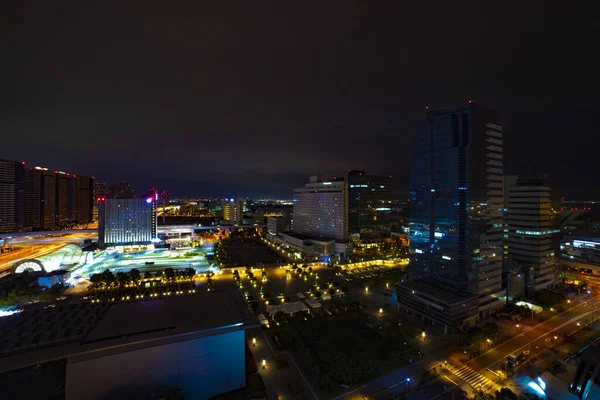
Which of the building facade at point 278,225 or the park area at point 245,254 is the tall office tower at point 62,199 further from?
the building facade at point 278,225

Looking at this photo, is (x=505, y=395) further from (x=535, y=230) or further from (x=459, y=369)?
(x=535, y=230)

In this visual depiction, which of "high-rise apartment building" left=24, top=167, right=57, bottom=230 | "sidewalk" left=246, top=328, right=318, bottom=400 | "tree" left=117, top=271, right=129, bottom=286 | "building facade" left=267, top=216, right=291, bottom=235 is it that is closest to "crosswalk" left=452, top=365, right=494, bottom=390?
"sidewalk" left=246, top=328, right=318, bottom=400

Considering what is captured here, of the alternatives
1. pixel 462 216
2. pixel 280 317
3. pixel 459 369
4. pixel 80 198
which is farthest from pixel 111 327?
pixel 80 198

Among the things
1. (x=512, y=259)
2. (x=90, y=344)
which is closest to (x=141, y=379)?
(x=90, y=344)

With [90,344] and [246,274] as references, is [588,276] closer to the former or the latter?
[246,274]

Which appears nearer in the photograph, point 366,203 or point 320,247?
point 320,247

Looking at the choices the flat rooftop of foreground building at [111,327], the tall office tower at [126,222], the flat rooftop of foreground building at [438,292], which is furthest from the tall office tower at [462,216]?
the tall office tower at [126,222]
